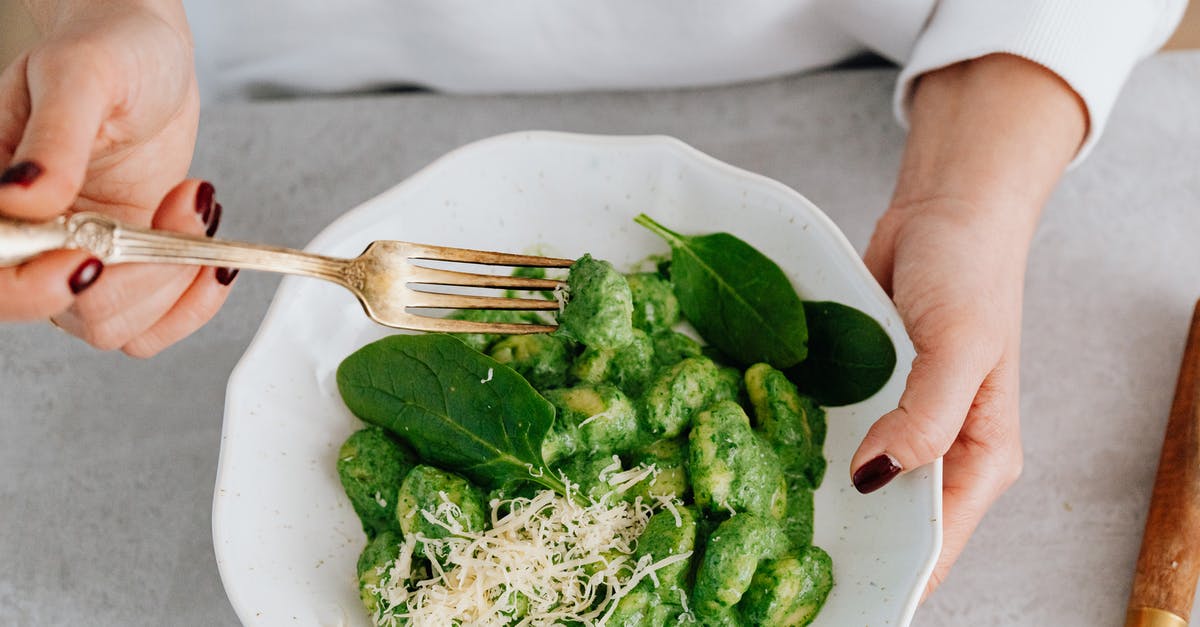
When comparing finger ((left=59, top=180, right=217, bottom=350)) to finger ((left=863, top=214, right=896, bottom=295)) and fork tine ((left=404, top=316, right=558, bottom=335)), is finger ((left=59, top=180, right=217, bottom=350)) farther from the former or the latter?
finger ((left=863, top=214, right=896, bottom=295))

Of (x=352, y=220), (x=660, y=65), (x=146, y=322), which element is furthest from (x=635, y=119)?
(x=146, y=322)

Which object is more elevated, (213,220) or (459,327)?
(213,220)

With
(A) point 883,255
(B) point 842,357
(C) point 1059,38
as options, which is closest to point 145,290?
(B) point 842,357

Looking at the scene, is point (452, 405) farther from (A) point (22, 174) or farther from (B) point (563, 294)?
(A) point (22, 174)

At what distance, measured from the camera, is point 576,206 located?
145 cm

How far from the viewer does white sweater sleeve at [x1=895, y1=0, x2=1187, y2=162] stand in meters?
1.44

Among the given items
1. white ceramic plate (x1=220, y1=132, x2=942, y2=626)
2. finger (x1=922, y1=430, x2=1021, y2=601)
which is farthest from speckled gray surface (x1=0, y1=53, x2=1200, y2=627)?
white ceramic plate (x1=220, y1=132, x2=942, y2=626)

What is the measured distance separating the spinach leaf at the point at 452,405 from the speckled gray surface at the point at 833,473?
44cm

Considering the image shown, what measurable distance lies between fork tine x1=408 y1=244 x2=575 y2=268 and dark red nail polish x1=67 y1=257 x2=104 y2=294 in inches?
12.9

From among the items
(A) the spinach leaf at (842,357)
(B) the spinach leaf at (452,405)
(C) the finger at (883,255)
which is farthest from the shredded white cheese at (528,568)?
(C) the finger at (883,255)

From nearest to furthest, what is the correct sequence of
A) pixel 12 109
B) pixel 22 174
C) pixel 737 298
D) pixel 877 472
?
pixel 22 174, pixel 12 109, pixel 877 472, pixel 737 298

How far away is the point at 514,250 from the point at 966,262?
2.23 feet

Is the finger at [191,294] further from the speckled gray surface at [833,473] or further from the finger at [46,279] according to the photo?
the speckled gray surface at [833,473]

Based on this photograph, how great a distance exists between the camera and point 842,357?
1.30 m
